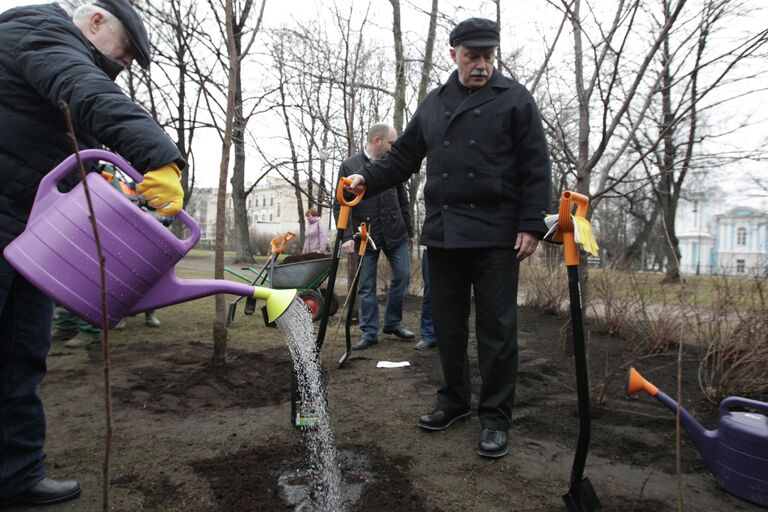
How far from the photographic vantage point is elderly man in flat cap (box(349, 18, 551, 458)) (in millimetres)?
2203

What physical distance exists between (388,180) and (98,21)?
149 centimetres

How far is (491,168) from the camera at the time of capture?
2.23m

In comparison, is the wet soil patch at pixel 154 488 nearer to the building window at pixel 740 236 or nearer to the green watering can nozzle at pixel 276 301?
the green watering can nozzle at pixel 276 301

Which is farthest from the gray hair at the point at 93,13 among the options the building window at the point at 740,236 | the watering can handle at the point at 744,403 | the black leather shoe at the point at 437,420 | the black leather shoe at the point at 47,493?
the building window at the point at 740,236

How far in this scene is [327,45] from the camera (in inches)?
314

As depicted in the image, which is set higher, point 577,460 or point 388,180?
point 388,180

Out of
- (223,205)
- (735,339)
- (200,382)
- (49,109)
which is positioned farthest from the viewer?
(223,205)

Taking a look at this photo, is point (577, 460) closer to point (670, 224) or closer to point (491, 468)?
point (491, 468)

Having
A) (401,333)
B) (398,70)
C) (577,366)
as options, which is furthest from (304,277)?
(577,366)

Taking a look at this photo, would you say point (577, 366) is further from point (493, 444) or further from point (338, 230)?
point (338, 230)

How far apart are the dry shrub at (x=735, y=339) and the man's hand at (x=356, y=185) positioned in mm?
2163

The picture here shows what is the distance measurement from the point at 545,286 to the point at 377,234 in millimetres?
2755

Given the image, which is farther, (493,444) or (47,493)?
(493,444)

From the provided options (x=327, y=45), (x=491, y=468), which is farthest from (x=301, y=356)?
(x=327, y=45)
